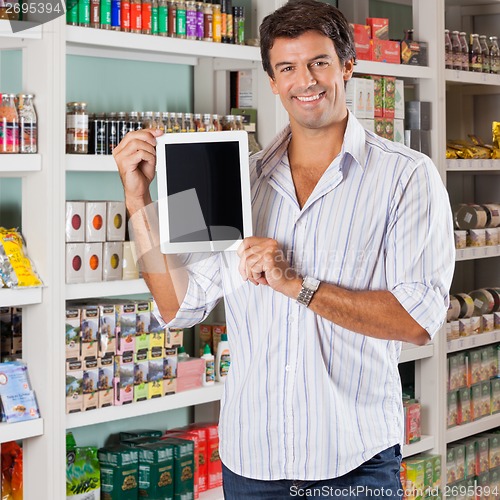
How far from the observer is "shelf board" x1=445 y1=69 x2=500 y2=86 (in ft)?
14.3

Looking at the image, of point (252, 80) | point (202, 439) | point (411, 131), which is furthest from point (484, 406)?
point (252, 80)

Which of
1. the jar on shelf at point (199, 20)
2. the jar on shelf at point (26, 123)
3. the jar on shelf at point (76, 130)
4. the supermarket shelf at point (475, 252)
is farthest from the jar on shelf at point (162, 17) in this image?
the supermarket shelf at point (475, 252)

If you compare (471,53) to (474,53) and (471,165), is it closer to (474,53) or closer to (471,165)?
(474,53)

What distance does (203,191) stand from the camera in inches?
76.7

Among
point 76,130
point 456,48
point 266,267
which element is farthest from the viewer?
Answer: point 456,48

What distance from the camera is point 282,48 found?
1.92 metres

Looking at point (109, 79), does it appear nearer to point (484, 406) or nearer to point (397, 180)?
point (397, 180)

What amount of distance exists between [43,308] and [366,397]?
1.31 m

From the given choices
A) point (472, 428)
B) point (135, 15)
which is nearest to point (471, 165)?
point (472, 428)

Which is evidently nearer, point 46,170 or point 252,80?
point 46,170

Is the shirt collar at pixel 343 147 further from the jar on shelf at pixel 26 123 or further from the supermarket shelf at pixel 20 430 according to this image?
the supermarket shelf at pixel 20 430

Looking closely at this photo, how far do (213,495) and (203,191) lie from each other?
184cm

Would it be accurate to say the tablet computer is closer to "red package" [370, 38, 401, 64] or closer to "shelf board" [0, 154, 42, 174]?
"shelf board" [0, 154, 42, 174]

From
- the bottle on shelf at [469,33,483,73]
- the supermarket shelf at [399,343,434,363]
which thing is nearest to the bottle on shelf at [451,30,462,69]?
the bottle on shelf at [469,33,483,73]
